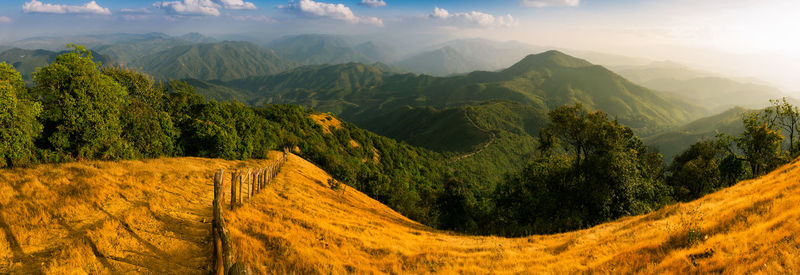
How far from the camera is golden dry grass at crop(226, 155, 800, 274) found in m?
8.39

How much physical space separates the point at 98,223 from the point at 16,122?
15.7 metres

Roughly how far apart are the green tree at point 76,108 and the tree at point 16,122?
113 cm

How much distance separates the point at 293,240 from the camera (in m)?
12.1

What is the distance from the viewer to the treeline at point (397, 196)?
21594 millimetres

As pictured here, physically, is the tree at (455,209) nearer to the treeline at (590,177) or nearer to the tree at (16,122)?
the treeline at (590,177)

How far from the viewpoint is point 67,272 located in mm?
7715

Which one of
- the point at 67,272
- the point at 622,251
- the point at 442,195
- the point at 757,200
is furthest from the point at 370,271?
the point at 442,195

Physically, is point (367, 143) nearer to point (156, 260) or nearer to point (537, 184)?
point (537, 184)

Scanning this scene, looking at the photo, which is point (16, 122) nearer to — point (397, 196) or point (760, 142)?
point (397, 196)

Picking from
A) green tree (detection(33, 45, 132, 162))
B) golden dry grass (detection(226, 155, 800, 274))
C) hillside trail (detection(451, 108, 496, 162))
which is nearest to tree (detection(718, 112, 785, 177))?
golden dry grass (detection(226, 155, 800, 274))

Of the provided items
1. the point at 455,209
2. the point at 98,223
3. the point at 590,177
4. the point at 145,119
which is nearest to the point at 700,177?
the point at 590,177

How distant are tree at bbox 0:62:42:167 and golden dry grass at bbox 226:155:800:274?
1602cm

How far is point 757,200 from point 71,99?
134ft

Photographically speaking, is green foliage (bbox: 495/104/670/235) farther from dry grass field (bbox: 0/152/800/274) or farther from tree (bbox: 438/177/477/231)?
tree (bbox: 438/177/477/231)
